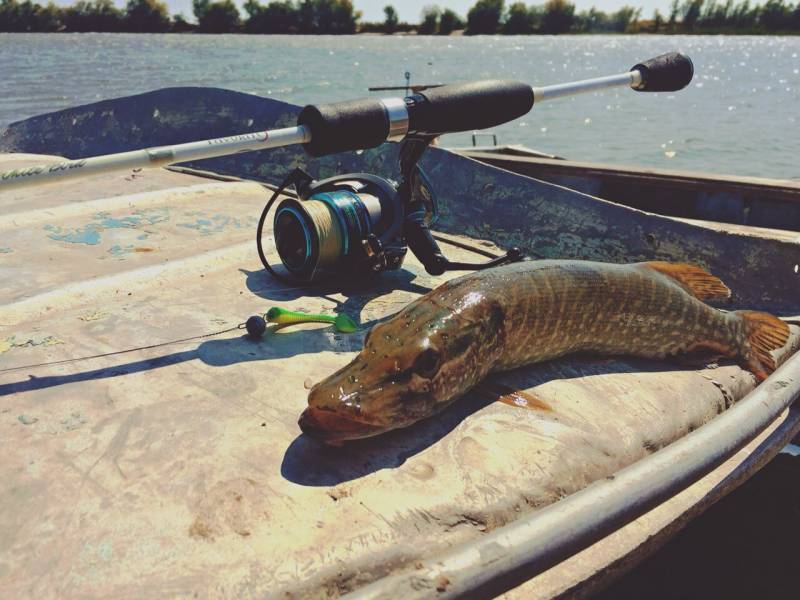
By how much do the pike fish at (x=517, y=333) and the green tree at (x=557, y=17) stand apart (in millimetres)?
107744

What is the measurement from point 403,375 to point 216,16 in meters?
105

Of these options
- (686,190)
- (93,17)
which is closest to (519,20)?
(93,17)

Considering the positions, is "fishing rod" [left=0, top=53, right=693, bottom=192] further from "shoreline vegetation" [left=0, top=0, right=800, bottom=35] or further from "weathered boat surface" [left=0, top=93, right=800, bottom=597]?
"shoreline vegetation" [left=0, top=0, right=800, bottom=35]

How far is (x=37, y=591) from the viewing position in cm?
160

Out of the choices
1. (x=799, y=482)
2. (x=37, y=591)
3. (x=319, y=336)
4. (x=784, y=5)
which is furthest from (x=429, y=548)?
(x=784, y=5)

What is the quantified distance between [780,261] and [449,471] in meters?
2.51

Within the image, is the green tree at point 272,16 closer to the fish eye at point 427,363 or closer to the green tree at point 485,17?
the green tree at point 485,17

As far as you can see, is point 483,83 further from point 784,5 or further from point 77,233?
point 784,5

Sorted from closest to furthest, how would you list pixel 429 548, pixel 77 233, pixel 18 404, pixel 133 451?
pixel 429 548, pixel 133 451, pixel 18 404, pixel 77 233

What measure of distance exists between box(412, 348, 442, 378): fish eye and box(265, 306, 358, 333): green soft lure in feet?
2.71

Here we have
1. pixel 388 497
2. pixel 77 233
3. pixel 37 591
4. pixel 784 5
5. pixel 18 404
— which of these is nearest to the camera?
pixel 37 591

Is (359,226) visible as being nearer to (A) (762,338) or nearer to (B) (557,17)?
(A) (762,338)

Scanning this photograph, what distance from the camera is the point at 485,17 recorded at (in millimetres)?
101500

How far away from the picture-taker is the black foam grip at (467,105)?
10.6 feet
